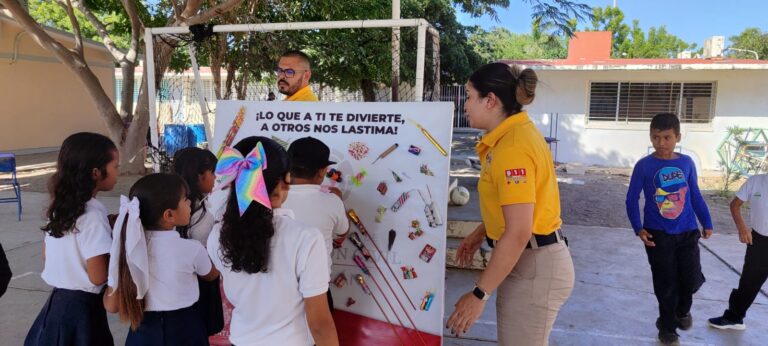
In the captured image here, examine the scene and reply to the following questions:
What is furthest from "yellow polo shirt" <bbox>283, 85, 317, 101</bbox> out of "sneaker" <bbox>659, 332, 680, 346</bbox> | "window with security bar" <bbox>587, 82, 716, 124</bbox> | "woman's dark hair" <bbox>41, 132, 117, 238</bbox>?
"window with security bar" <bbox>587, 82, 716, 124</bbox>

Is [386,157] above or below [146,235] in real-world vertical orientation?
above

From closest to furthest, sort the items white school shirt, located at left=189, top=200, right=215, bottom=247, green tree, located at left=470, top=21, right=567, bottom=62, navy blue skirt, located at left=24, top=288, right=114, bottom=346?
navy blue skirt, located at left=24, top=288, right=114, bottom=346, white school shirt, located at left=189, top=200, right=215, bottom=247, green tree, located at left=470, top=21, right=567, bottom=62

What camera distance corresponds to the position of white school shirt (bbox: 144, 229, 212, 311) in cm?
200

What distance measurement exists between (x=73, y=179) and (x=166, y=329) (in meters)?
0.71

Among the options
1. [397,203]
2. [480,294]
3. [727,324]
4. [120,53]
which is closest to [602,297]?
[727,324]

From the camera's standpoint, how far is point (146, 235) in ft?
6.53

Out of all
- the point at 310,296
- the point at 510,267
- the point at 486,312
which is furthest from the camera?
the point at 486,312

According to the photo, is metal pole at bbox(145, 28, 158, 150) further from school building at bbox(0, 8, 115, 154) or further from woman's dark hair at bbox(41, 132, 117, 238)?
school building at bbox(0, 8, 115, 154)

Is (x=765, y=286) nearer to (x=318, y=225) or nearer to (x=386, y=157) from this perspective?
(x=386, y=157)

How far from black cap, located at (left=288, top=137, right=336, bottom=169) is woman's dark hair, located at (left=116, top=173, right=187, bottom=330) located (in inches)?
18.5

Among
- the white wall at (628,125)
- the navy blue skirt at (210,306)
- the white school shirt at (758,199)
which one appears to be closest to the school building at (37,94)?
the white wall at (628,125)

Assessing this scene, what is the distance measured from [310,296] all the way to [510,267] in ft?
2.29

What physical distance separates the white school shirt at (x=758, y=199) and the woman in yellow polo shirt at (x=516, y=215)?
2.08 m

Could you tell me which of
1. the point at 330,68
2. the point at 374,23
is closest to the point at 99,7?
the point at 330,68
